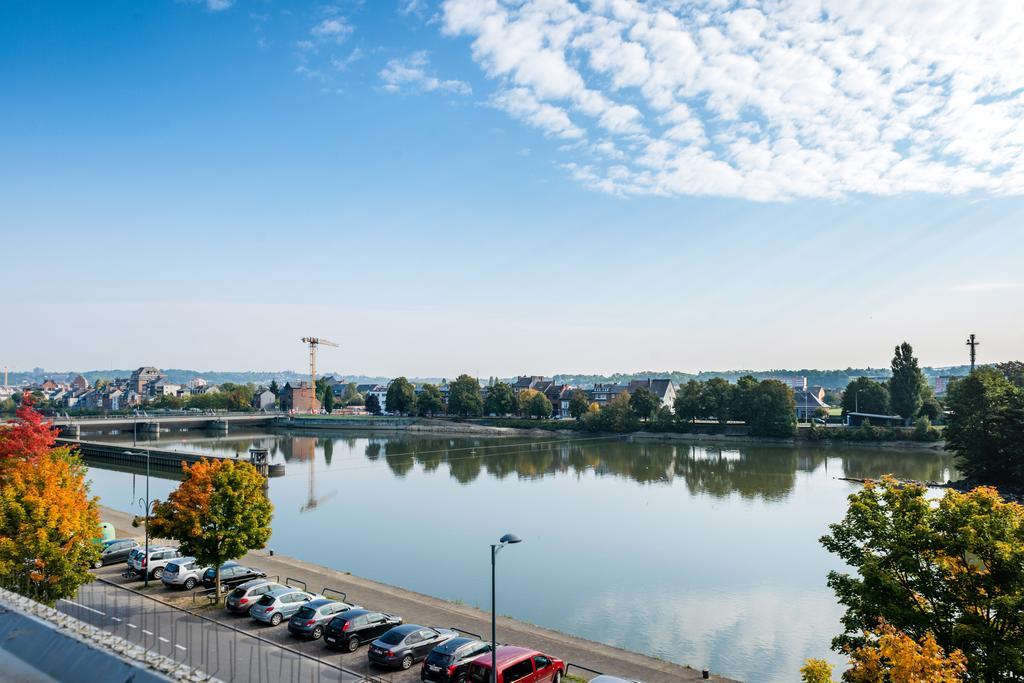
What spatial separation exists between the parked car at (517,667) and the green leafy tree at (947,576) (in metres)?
6.50

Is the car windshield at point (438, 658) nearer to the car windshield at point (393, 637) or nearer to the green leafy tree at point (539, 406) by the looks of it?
the car windshield at point (393, 637)

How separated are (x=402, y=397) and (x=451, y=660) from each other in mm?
137346

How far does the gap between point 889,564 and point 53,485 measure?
23.9m

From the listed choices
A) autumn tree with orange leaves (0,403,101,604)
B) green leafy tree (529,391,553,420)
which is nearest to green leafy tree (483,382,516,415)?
green leafy tree (529,391,553,420)

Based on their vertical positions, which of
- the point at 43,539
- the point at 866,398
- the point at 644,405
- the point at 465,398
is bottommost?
the point at 644,405

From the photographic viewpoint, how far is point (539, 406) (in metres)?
130

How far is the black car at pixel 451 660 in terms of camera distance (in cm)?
1628

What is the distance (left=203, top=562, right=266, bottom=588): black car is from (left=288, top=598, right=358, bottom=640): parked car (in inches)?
234

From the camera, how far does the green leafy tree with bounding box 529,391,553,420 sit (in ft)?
427

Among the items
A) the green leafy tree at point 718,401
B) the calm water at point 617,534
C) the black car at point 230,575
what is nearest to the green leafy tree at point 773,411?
the green leafy tree at point 718,401

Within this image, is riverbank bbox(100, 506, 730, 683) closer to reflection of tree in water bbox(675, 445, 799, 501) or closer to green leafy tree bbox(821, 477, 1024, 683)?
green leafy tree bbox(821, 477, 1024, 683)

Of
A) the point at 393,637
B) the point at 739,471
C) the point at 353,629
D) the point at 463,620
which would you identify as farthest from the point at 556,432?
the point at 393,637

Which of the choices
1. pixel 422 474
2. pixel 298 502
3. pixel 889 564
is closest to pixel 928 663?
pixel 889 564

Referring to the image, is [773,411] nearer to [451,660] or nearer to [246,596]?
[246,596]
